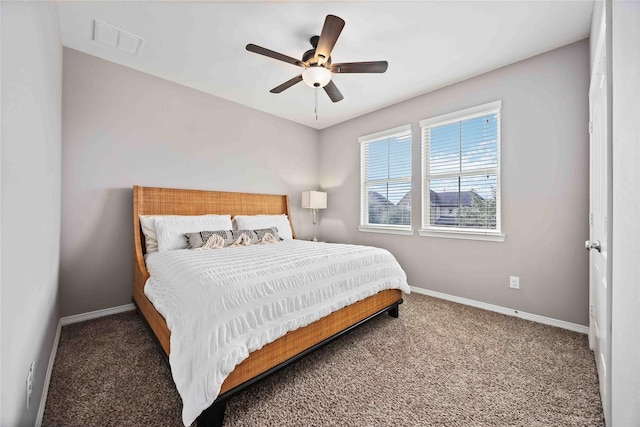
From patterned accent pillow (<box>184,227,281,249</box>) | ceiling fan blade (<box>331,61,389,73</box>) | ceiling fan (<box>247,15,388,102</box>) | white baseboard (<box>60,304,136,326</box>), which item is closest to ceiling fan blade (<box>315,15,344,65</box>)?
ceiling fan (<box>247,15,388,102</box>)

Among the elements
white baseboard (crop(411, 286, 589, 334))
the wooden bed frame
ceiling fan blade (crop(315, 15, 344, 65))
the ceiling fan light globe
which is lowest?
white baseboard (crop(411, 286, 589, 334))

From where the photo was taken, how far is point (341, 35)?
228 cm

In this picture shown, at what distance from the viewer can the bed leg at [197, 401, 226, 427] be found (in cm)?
125

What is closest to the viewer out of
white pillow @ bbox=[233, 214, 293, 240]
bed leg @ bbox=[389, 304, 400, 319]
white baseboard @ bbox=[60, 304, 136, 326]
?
white baseboard @ bbox=[60, 304, 136, 326]

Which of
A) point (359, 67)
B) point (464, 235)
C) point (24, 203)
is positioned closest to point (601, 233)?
point (464, 235)

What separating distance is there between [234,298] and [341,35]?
2.31m

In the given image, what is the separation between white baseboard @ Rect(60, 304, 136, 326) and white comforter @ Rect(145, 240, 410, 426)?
0.93m

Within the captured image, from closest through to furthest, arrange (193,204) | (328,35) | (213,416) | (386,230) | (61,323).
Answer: (213,416) → (328,35) → (61,323) → (193,204) → (386,230)

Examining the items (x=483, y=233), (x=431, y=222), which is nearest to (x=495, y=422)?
(x=483, y=233)

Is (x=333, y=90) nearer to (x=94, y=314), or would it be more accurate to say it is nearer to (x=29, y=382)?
(x=29, y=382)

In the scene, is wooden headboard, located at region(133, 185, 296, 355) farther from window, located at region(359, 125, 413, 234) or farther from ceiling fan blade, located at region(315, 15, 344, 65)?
ceiling fan blade, located at region(315, 15, 344, 65)

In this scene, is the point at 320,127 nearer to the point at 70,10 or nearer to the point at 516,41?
the point at 516,41

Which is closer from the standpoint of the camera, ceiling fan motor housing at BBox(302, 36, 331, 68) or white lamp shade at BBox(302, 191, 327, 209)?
ceiling fan motor housing at BBox(302, 36, 331, 68)

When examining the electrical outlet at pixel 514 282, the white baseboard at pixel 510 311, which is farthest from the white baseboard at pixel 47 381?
Answer: the electrical outlet at pixel 514 282
